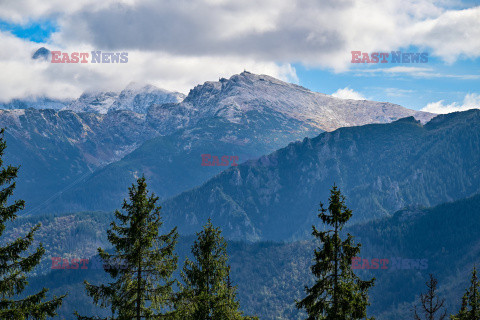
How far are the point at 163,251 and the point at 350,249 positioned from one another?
15.4 metres

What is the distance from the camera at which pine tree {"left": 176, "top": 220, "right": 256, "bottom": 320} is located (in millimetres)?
55250

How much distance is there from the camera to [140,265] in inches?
1961

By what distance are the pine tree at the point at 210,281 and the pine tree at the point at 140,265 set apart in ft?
15.3

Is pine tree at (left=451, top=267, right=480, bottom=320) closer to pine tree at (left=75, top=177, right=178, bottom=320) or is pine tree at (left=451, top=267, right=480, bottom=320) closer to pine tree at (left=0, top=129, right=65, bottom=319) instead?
pine tree at (left=75, top=177, right=178, bottom=320)

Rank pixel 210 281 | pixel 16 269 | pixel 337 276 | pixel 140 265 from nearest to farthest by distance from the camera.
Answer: pixel 16 269, pixel 337 276, pixel 140 265, pixel 210 281

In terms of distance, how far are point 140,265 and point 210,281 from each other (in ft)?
32.1

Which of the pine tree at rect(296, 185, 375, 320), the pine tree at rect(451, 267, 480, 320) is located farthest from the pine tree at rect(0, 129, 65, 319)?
the pine tree at rect(451, 267, 480, 320)

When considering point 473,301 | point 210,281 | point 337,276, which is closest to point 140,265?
point 210,281

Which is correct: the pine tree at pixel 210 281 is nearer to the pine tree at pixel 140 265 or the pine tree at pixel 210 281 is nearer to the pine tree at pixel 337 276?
the pine tree at pixel 140 265

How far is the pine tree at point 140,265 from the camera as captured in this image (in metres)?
49.2

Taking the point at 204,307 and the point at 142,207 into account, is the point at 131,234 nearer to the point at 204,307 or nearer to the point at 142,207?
the point at 142,207

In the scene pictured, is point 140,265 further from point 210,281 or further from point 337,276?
point 337,276

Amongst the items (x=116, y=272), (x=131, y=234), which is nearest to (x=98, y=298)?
(x=116, y=272)

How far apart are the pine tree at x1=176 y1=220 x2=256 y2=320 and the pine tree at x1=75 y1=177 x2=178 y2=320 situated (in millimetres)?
4671
